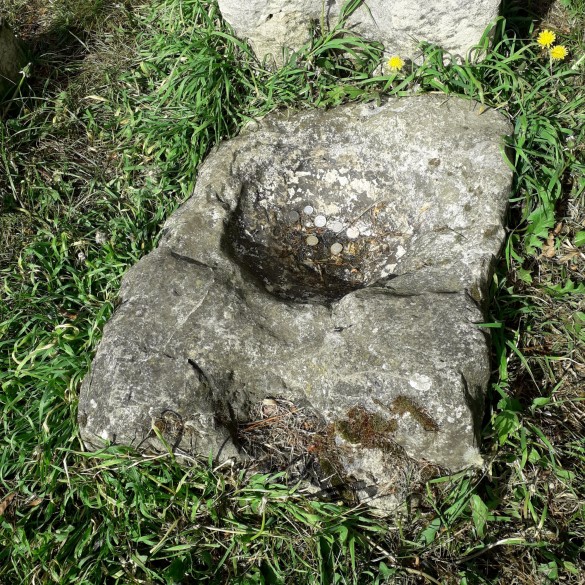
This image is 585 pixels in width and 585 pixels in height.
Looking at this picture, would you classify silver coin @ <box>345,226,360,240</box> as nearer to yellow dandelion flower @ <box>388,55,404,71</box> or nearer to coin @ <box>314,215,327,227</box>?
coin @ <box>314,215,327,227</box>

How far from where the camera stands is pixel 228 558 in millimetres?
2543

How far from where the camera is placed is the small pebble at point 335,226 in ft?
11.2

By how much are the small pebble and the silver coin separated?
5 centimetres

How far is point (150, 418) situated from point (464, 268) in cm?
155

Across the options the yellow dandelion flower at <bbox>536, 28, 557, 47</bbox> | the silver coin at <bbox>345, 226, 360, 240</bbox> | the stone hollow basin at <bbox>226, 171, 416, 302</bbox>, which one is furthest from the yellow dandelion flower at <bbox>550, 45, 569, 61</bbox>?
the silver coin at <bbox>345, 226, 360, 240</bbox>

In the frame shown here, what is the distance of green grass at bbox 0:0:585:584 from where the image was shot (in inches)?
99.3

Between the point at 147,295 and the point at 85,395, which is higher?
the point at 147,295

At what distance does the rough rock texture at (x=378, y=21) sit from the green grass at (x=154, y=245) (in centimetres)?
10

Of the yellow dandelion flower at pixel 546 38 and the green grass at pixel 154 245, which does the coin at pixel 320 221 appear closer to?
the green grass at pixel 154 245

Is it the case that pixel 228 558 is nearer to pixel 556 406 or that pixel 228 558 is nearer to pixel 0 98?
pixel 556 406

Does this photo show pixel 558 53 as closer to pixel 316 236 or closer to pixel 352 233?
pixel 352 233

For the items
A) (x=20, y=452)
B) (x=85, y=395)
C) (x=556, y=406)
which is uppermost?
(x=85, y=395)

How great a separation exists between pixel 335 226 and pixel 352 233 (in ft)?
0.34

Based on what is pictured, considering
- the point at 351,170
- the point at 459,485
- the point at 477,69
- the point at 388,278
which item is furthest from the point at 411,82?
the point at 459,485
